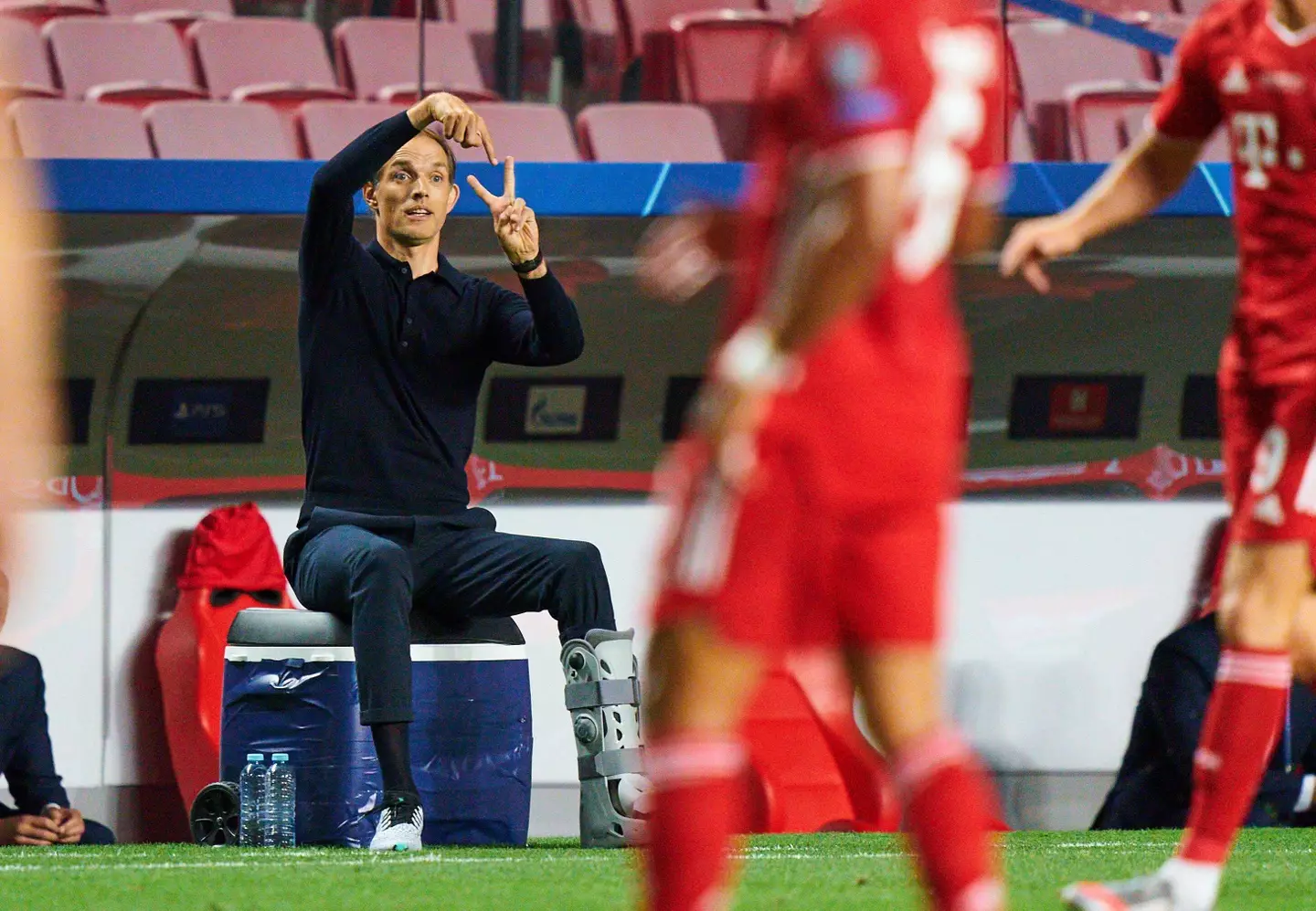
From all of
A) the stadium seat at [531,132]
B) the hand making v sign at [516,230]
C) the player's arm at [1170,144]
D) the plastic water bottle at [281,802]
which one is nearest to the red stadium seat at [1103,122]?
the stadium seat at [531,132]

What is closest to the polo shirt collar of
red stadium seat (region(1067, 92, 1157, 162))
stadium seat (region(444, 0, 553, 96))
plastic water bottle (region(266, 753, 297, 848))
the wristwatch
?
the wristwatch

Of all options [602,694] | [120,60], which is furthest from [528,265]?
[120,60]

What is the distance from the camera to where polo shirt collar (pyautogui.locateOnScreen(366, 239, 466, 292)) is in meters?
5.32

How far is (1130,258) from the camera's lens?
7.77 m

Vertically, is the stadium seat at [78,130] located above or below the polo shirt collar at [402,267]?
above

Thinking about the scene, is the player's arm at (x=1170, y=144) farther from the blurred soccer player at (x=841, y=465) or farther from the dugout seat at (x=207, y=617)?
the dugout seat at (x=207, y=617)

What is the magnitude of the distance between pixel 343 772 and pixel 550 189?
2.32 m

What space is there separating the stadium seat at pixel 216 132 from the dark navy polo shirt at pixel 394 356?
213 centimetres

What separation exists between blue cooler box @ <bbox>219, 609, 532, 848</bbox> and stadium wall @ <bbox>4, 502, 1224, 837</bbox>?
2155 mm

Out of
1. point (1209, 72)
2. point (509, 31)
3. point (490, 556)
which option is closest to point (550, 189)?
point (509, 31)

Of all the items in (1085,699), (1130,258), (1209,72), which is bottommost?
(1085,699)

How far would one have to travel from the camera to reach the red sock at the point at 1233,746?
10.4 feet

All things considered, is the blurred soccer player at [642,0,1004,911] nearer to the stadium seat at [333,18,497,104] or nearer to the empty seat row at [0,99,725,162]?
the empty seat row at [0,99,725,162]

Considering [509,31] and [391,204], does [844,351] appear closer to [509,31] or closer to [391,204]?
[391,204]
